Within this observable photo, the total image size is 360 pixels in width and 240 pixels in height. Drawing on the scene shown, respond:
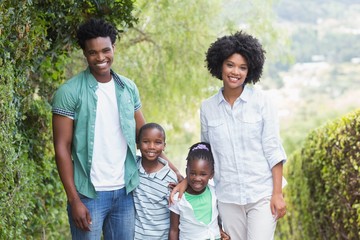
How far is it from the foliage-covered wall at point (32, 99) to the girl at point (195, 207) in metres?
1.11

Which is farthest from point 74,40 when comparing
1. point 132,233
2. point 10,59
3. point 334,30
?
point 334,30

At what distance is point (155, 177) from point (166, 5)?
246 inches

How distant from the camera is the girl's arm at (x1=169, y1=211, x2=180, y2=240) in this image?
468cm

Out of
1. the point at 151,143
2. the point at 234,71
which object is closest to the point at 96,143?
the point at 151,143

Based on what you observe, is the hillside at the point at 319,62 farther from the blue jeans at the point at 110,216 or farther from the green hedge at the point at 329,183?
the blue jeans at the point at 110,216

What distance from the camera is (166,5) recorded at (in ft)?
34.9

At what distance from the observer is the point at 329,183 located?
732 centimetres

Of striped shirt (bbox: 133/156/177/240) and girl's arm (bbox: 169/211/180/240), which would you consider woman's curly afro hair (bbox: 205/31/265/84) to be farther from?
girl's arm (bbox: 169/211/180/240)

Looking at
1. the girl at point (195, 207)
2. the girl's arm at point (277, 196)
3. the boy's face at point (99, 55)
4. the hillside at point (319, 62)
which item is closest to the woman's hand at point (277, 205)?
the girl's arm at point (277, 196)

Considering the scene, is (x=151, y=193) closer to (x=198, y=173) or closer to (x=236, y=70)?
(x=198, y=173)

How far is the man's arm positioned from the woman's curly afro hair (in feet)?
3.66

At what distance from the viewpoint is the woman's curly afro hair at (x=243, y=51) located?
4.71 metres

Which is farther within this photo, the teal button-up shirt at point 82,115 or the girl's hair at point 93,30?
the girl's hair at point 93,30

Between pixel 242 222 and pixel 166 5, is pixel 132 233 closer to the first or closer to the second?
pixel 242 222
